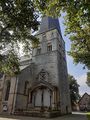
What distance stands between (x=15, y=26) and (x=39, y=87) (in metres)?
14.4

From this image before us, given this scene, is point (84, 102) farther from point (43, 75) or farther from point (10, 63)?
point (10, 63)

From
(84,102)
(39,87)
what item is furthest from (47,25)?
(84,102)

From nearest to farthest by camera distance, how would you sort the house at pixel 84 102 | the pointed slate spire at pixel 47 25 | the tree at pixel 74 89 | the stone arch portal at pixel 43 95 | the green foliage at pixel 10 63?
the green foliage at pixel 10 63 < the stone arch portal at pixel 43 95 < the pointed slate spire at pixel 47 25 < the tree at pixel 74 89 < the house at pixel 84 102

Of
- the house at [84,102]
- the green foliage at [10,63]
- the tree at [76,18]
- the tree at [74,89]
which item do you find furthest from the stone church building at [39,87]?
the house at [84,102]

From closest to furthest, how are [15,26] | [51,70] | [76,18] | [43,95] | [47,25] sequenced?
[76,18]
[15,26]
[43,95]
[51,70]
[47,25]

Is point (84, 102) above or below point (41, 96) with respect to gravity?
below

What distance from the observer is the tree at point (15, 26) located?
10.5 metres

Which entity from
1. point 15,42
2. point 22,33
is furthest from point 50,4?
point 15,42

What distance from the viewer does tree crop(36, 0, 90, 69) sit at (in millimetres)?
7371

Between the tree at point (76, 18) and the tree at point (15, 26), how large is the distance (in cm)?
217

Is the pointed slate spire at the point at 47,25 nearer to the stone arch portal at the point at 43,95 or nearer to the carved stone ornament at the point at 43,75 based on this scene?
the carved stone ornament at the point at 43,75

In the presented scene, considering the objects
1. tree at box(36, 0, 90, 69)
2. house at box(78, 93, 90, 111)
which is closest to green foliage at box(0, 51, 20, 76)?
tree at box(36, 0, 90, 69)

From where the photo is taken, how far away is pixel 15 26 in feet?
41.4

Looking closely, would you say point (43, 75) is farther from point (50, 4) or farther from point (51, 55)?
point (50, 4)
